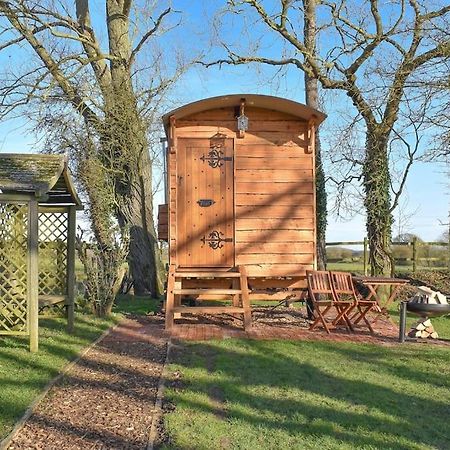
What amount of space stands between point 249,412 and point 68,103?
10474mm

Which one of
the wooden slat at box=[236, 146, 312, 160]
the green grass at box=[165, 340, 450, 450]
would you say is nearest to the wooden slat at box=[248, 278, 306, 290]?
the wooden slat at box=[236, 146, 312, 160]

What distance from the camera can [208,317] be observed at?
948cm

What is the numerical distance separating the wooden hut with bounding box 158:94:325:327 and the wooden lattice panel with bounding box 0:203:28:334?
2577 mm

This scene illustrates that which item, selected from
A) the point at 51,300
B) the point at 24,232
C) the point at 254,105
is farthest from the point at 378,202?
the point at 24,232

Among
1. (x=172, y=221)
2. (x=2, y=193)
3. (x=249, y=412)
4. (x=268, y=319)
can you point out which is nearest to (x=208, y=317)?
(x=268, y=319)

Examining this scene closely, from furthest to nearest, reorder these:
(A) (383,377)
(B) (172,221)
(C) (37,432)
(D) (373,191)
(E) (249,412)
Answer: (D) (373,191) → (B) (172,221) → (A) (383,377) → (E) (249,412) → (C) (37,432)

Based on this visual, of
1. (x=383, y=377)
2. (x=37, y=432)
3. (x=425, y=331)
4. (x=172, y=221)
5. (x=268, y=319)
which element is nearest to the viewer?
(x=37, y=432)

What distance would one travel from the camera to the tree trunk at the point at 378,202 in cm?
1233

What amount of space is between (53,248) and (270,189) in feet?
12.1

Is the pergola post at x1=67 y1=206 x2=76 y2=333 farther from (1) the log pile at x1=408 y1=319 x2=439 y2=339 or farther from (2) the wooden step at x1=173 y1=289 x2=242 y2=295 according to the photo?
(1) the log pile at x1=408 y1=319 x2=439 y2=339

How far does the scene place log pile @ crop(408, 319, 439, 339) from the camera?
24.9ft

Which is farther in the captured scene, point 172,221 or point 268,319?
point 268,319

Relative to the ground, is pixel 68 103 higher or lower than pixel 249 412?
higher

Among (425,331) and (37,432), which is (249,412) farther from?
(425,331)
